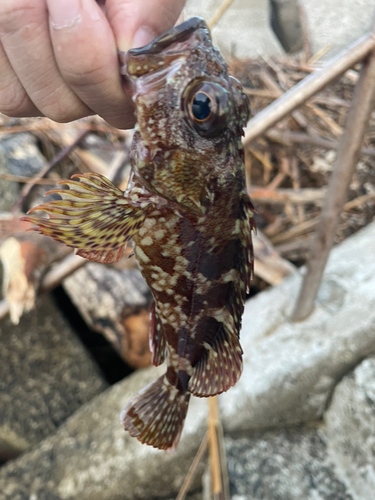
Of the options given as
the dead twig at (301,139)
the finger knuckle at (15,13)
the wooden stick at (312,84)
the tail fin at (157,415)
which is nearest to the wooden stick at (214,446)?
the tail fin at (157,415)

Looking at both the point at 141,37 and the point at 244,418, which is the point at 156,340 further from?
the point at 244,418

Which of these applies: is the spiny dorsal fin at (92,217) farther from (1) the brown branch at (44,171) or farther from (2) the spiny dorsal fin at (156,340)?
(1) the brown branch at (44,171)

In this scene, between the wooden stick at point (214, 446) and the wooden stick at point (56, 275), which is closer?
the wooden stick at point (214, 446)

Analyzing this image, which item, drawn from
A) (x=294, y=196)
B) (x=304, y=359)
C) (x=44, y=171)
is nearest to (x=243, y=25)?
(x=294, y=196)

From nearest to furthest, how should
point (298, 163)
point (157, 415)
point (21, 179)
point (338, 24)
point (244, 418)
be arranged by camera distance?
point (157, 415)
point (244, 418)
point (21, 179)
point (298, 163)
point (338, 24)

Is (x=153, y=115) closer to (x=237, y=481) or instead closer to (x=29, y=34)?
(x=29, y=34)

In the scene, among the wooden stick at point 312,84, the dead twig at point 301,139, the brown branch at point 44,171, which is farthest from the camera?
the dead twig at point 301,139
